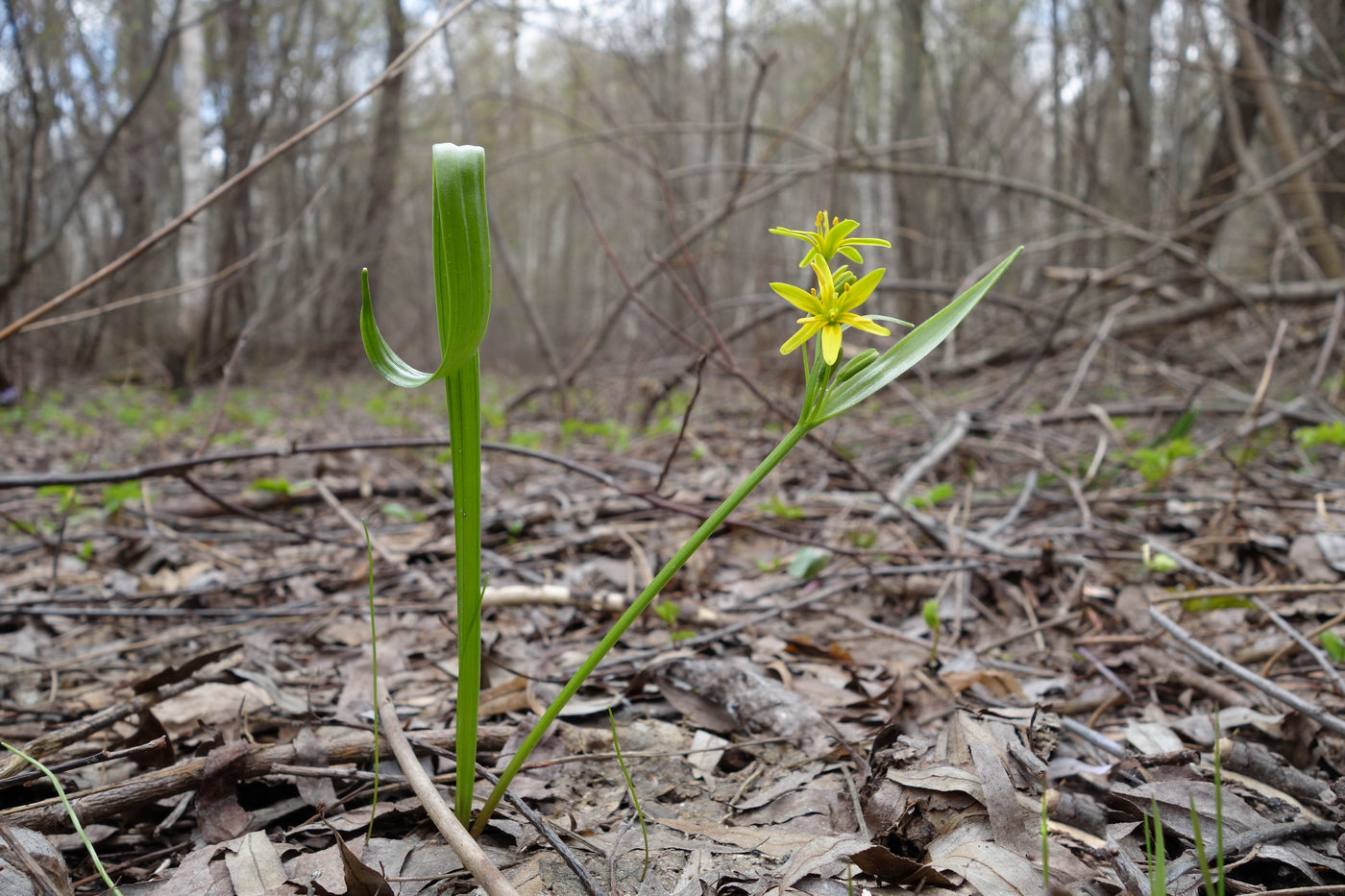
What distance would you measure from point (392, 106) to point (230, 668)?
11138 millimetres

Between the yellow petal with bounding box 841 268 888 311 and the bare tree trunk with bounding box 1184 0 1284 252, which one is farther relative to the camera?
the bare tree trunk with bounding box 1184 0 1284 252

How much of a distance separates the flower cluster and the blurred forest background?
97cm

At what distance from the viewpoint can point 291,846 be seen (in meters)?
1.02

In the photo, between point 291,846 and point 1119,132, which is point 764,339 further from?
point 291,846

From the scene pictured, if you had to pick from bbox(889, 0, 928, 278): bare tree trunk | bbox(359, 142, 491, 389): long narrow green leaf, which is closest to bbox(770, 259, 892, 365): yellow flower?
bbox(359, 142, 491, 389): long narrow green leaf

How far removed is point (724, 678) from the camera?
1476 millimetres

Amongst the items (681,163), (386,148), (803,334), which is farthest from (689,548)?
(386,148)

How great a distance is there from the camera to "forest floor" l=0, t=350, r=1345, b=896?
0.99 metres

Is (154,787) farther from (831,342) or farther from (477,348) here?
(831,342)

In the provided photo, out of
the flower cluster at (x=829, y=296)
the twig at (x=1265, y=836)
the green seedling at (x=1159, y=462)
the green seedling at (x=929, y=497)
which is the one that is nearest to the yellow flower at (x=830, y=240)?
the flower cluster at (x=829, y=296)

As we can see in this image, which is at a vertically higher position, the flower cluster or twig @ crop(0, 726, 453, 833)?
the flower cluster

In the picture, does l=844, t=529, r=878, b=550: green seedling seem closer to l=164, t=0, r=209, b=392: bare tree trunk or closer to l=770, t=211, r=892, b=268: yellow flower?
l=770, t=211, r=892, b=268: yellow flower

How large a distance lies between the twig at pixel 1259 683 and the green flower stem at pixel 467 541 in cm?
122

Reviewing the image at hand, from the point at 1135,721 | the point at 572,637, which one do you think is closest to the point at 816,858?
the point at 1135,721
